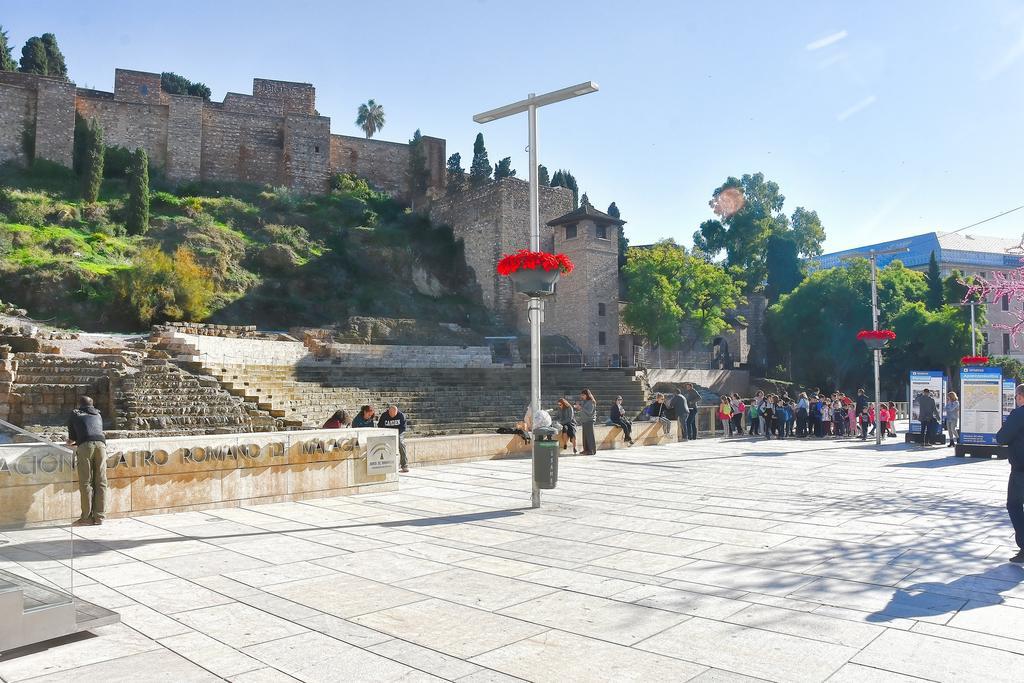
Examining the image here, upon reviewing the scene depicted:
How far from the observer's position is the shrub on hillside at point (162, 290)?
34.5 metres

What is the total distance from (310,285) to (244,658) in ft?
140

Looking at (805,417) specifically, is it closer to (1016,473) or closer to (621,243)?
(1016,473)

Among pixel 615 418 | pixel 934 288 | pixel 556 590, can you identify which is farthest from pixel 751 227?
pixel 556 590

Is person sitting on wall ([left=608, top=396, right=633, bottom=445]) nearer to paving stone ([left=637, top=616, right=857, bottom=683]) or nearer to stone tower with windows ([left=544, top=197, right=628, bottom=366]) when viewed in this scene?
paving stone ([left=637, top=616, right=857, bottom=683])

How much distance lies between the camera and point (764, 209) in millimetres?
64688

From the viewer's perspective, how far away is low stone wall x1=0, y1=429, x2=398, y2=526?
9366mm

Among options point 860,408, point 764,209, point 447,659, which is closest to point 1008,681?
point 447,659

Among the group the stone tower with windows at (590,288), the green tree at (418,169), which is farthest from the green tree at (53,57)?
the stone tower with windows at (590,288)

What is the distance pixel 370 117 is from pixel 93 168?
33165 millimetres

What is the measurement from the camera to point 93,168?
1839 inches

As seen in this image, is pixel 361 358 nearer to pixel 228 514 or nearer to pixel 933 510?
pixel 228 514

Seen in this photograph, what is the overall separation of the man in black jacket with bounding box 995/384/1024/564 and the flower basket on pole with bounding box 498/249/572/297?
5.23m

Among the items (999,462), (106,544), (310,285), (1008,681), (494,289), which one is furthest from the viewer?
(494,289)

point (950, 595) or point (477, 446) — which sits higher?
point (477, 446)
